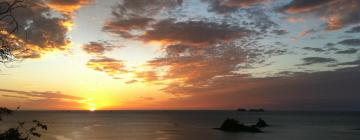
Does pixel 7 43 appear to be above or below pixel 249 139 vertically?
above

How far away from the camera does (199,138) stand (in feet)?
296

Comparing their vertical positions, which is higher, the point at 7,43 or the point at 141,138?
the point at 7,43

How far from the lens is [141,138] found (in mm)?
88375

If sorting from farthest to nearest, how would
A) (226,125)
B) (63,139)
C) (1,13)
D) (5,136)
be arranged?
1. (226,125)
2. (63,139)
3. (5,136)
4. (1,13)

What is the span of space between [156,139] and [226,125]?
3601 cm

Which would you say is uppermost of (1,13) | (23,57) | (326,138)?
(1,13)

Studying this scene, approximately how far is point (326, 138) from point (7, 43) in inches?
3525

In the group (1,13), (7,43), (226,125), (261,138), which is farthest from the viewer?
(226,125)

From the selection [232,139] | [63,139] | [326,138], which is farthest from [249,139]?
[63,139]

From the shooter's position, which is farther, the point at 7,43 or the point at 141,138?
the point at 141,138

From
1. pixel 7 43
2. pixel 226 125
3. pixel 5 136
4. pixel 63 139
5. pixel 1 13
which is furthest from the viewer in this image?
pixel 226 125

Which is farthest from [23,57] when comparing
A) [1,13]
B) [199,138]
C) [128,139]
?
[199,138]

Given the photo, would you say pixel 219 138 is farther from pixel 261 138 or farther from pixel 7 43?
pixel 7 43

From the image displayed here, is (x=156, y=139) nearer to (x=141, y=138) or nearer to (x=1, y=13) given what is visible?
(x=141, y=138)
